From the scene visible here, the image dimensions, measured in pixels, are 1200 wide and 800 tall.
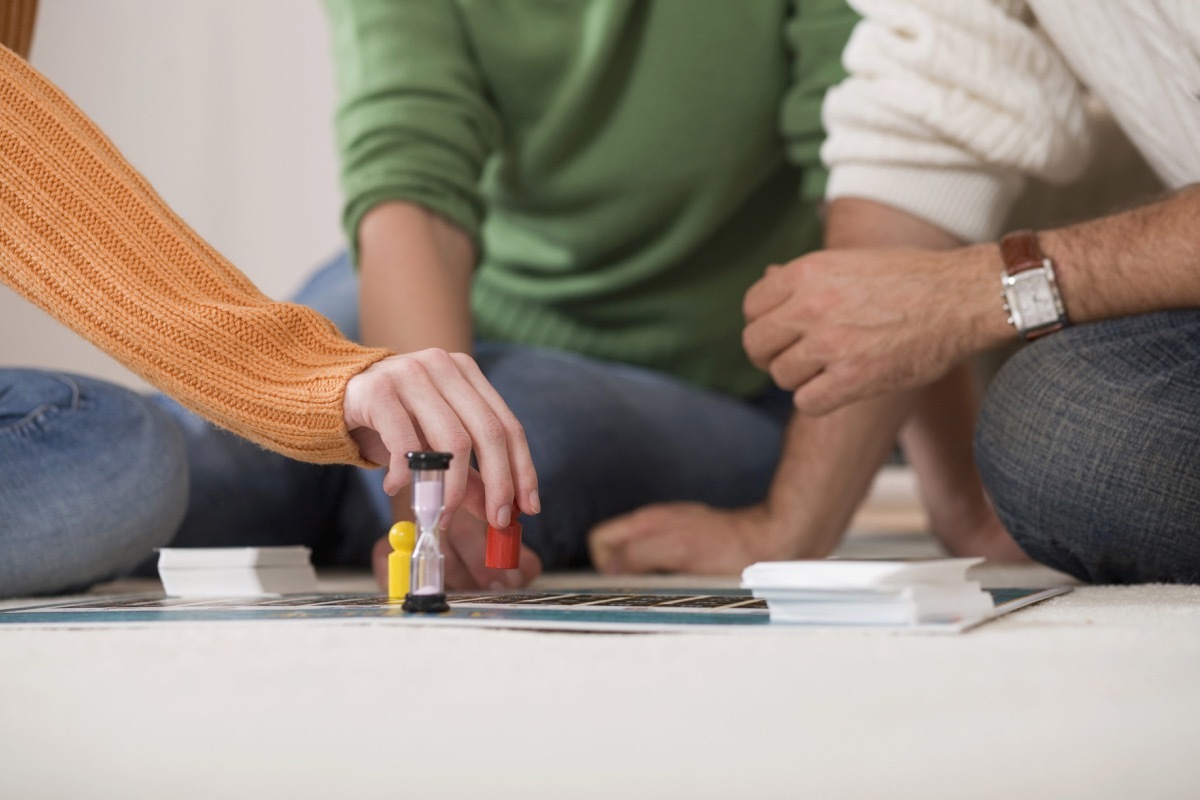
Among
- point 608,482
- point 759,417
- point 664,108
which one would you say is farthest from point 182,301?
point 759,417

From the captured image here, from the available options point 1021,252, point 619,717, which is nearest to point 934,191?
point 1021,252

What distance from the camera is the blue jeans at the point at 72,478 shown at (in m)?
0.91

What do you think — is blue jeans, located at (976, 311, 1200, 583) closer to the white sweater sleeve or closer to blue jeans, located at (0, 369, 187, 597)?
the white sweater sleeve

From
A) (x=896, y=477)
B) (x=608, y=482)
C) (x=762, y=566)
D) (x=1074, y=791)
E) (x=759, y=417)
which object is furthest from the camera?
(x=896, y=477)

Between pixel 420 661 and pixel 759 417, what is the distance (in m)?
1.01

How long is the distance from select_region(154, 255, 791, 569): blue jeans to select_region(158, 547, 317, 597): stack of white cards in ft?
1.41

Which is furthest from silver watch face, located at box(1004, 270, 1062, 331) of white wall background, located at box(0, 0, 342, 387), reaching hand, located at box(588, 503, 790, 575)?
white wall background, located at box(0, 0, 342, 387)

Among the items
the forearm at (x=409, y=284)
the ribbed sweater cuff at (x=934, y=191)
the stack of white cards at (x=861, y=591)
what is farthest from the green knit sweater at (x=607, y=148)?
the stack of white cards at (x=861, y=591)

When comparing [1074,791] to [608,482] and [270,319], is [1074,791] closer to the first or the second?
[270,319]

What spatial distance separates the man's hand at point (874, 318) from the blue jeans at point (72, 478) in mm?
547

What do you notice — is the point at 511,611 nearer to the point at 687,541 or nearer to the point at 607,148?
the point at 687,541

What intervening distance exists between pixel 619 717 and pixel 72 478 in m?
0.61

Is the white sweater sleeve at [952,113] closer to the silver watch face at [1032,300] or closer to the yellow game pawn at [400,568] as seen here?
the silver watch face at [1032,300]

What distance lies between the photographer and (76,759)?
52 cm
